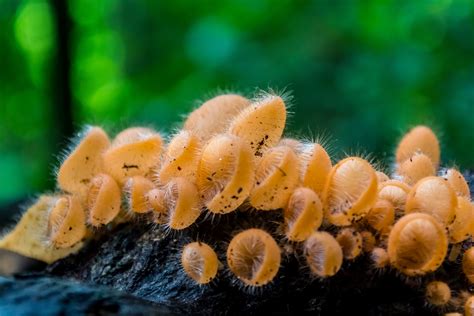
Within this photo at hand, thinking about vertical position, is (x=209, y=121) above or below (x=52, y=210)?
above

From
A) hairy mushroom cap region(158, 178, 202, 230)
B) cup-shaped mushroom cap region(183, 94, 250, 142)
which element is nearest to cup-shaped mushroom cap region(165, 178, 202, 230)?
hairy mushroom cap region(158, 178, 202, 230)

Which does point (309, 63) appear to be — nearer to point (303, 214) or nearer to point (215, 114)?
point (215, 114)

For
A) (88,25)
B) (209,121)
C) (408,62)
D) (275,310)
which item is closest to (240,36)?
(408,62)

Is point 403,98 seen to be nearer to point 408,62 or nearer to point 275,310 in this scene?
point 408,62

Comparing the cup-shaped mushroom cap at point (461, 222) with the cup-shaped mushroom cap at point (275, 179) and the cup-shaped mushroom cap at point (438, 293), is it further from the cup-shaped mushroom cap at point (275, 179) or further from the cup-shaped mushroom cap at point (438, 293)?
the cup-shaped mushroom cap at point (275, 179)

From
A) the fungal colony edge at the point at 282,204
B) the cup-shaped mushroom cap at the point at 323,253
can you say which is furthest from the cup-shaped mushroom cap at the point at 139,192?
the cup-shaped mushroom cap at the point at 323,253

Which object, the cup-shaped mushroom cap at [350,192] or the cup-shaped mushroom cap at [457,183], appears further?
the cup-shaped mushroom cap at [457,183]

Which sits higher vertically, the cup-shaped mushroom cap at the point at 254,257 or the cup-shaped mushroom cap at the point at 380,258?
the cup-shaped mushroom cap at the point at 380,258
